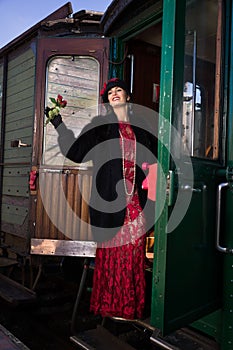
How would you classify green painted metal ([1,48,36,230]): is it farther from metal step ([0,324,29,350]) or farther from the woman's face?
metal step ([0,324,29,350])

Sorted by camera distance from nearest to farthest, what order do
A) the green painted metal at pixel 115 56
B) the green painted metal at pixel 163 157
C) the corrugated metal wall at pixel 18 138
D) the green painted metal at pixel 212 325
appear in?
the green painted metal at pixel 163 157 < the green painted metal at pixel 212 325 < the green painted metal at pixel 115 56 < the corrugated metal wall at pixel 18 138

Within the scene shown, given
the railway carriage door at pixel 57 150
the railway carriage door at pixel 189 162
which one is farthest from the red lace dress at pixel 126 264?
the railway carriage door at pixel 57 150

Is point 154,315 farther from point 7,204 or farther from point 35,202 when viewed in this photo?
point 7,204

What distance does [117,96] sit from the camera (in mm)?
2568

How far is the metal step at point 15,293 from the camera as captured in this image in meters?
3.24

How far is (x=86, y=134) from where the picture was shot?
2.54 m

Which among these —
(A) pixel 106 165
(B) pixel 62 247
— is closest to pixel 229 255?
(A) pixel 106 165

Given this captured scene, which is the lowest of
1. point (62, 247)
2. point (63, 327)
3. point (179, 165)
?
point (63, 327)

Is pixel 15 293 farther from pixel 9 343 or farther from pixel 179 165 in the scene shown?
pixel 179 165

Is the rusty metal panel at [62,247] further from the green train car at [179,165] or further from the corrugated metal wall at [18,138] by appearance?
the corrugated metal wall at [18,138]

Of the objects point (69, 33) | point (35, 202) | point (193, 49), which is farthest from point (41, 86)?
point (193, 49)

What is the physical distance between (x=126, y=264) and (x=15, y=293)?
155 centimetres

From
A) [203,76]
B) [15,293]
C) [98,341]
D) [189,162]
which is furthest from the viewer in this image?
[15,293]

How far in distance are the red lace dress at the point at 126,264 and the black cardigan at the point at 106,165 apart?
46mm
